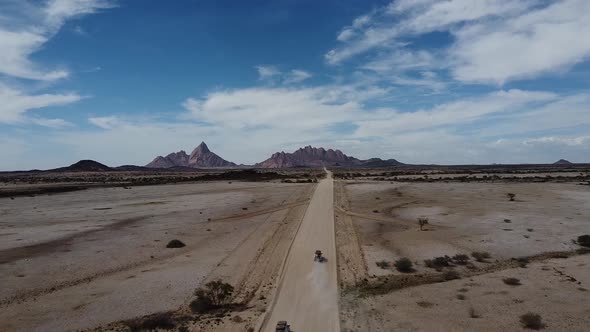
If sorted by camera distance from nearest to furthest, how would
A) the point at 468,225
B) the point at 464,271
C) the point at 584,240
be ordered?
the point at 464,271, the point at 584,240, the point at 468,225

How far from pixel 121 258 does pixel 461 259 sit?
23869 millimetres

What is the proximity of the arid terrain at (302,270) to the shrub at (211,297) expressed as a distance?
1.17 ft

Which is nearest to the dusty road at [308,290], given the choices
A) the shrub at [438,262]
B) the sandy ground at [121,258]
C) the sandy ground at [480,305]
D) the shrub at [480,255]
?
the sandy ground at [480,305]

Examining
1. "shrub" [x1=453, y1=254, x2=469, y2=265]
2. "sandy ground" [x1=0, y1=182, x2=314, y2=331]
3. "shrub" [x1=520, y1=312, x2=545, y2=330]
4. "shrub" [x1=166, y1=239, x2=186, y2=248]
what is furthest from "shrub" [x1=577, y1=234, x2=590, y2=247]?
"shrub" [x1=166, y1=239, x2=186, y2=248]

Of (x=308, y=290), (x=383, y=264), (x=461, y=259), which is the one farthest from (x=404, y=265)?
(x=308, y=290)

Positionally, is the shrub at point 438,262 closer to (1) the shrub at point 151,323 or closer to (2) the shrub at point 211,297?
(2) the shrub at point 211,297

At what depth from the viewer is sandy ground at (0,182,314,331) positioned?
19.6 m

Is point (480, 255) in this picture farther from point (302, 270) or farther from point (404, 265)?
point (302, 270)

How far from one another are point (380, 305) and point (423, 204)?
130 feet

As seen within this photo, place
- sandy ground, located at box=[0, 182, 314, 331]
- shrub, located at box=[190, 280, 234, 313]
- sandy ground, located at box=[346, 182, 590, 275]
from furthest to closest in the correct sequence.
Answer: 1. sandy ground, located at box=[346, 182, 590, 275]
2. sandy ground, located at box=[0, 182, 314, 331]
3. shrub, located at box=[190, 280, 234, 313]

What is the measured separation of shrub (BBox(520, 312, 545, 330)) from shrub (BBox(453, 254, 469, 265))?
878 cm

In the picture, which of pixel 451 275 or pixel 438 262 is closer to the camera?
pixel 451 275

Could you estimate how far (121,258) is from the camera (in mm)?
28891

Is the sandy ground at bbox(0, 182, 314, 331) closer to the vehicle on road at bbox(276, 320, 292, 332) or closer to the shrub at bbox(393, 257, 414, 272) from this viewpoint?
the vehicle on road at bbox(276, 320, 292, 332)
